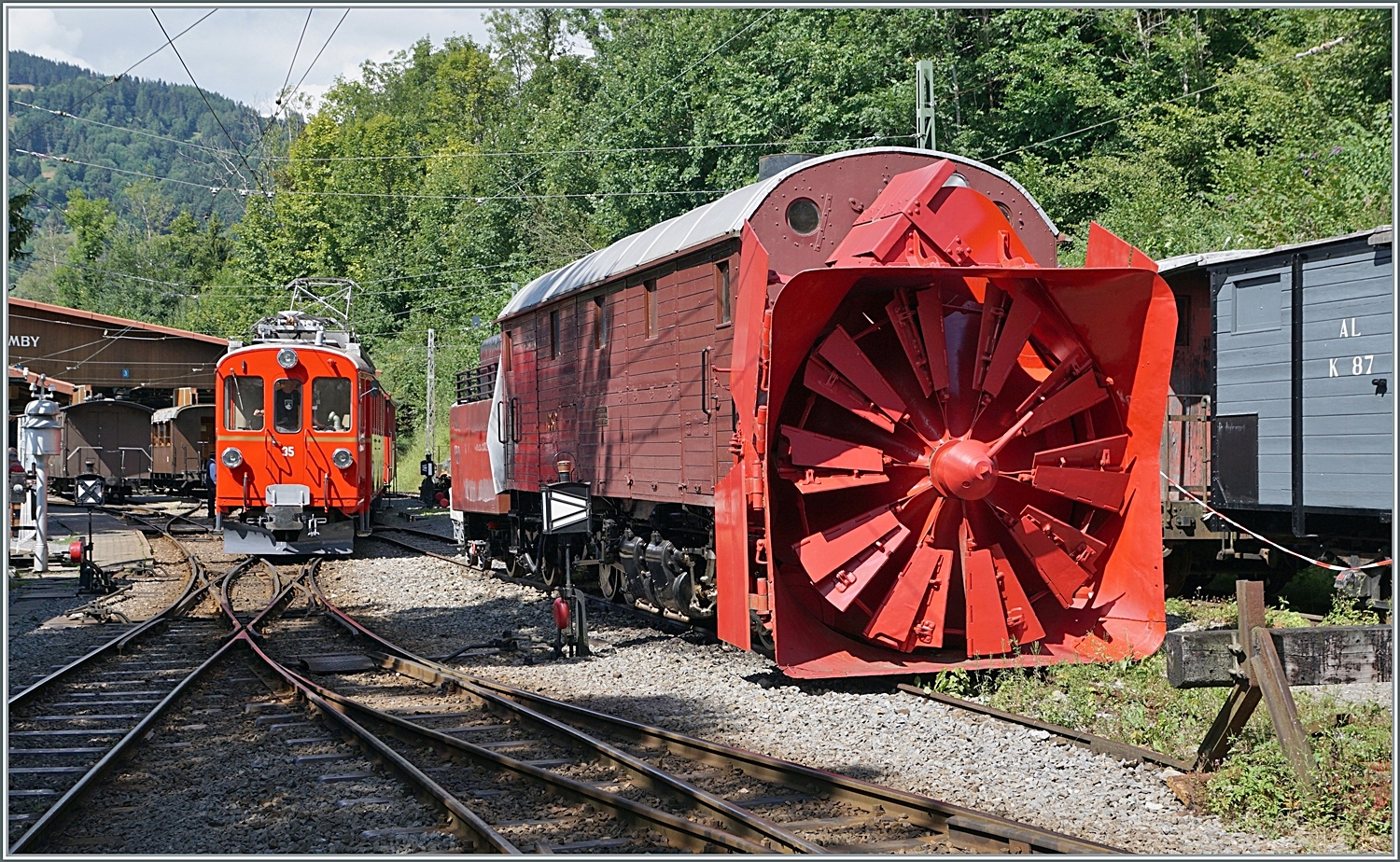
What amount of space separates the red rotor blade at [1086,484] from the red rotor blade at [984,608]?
2.07 ft

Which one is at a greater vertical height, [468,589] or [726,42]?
[726,42]

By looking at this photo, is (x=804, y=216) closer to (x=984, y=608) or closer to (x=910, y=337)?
(x=910, y=337)

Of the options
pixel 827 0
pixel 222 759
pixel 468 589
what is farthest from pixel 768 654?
pixel 468 589

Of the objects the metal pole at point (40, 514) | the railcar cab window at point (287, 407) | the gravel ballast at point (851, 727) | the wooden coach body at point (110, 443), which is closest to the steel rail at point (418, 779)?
the gravel ballast at point (851, 727)

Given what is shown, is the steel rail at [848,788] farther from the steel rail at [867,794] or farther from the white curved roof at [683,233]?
the white curved roof at [683,233]

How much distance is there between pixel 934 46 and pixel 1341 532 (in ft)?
63.5

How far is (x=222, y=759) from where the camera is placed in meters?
7.68

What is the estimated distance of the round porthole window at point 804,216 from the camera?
30.2ft

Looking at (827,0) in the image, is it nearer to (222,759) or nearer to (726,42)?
(222,759)

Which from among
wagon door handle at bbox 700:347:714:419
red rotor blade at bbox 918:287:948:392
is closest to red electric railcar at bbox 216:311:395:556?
wagon door handle at bbox 700:347:714:419

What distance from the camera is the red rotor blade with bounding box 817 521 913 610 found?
8.52 m

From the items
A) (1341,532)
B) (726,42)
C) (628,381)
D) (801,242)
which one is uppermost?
(726,42)

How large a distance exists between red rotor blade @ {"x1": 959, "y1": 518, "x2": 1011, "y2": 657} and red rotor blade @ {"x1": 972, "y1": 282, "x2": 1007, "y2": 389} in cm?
104

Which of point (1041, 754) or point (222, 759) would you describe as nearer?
point (1041, 754)
